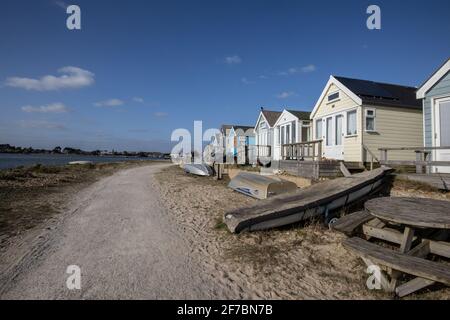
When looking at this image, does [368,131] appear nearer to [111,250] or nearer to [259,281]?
[259,281]

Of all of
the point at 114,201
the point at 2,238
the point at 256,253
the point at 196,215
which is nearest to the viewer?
the point at 256,253

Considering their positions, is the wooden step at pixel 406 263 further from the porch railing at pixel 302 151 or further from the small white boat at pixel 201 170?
the small white boat at pixel 201 170

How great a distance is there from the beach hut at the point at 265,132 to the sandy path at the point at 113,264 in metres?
17.2

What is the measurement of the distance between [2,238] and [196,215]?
4.62 metres

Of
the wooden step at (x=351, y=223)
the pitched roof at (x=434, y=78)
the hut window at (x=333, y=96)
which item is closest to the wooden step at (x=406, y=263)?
the wooden step at (x=351, y=223)

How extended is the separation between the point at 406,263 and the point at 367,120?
11.2 meters

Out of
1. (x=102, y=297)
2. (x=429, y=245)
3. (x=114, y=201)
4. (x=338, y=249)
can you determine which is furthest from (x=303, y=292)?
(x=114, y=201)

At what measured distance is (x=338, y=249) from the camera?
5219 millimetres

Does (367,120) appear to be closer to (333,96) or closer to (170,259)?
(333,96)

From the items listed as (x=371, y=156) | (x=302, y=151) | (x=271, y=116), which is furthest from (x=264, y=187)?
(x=271, y=116)

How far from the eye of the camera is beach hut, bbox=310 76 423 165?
13023mm

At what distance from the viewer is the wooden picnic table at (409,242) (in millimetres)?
3398

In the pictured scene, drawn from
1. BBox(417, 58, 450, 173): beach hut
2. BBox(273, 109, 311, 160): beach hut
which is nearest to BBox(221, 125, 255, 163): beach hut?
BBox(273, 109, 311, 160): beach hut

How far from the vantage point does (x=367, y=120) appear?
13062 millimetres
